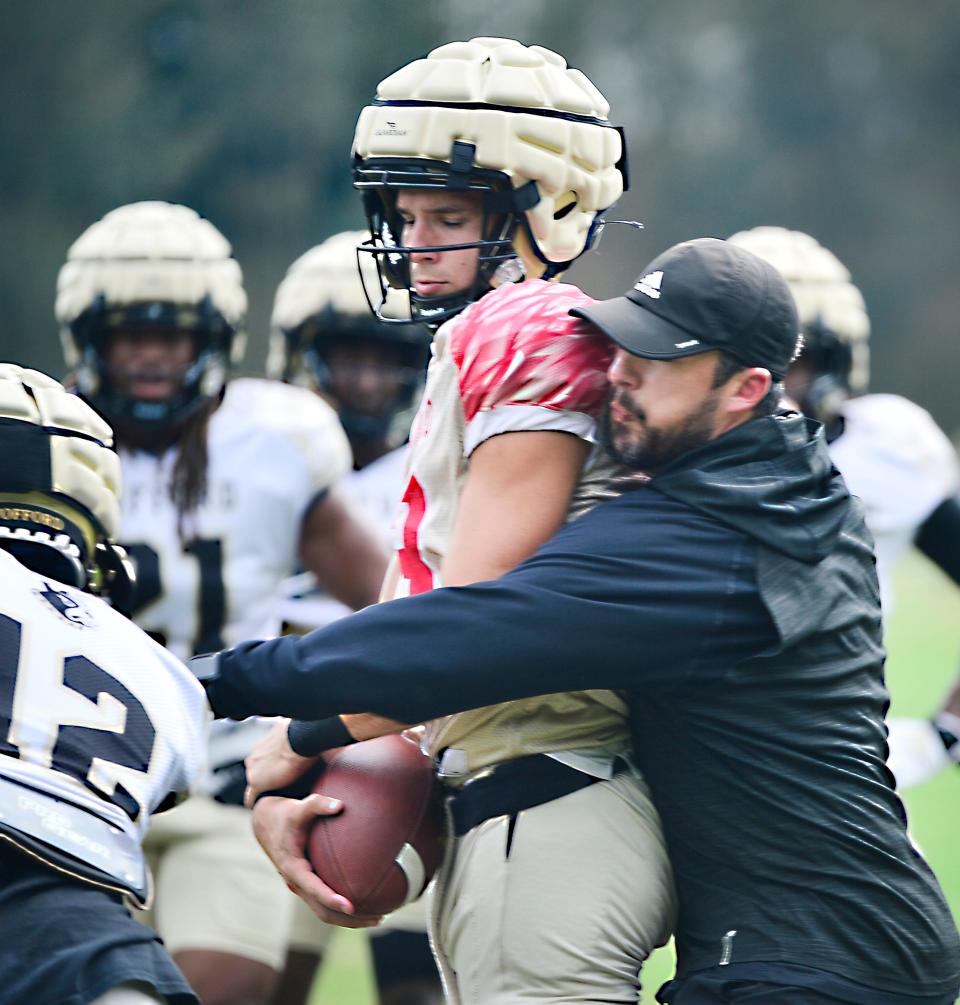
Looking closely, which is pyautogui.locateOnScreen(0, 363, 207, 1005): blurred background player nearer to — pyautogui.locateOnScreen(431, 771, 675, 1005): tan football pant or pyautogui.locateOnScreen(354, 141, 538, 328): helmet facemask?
pyautogui.locateOnScreen(431, 771, 675, 1005): tan football pant

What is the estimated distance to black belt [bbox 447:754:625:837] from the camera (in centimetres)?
273

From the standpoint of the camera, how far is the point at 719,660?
2586 mm

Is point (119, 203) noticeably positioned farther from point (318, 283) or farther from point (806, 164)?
point (318, 283)

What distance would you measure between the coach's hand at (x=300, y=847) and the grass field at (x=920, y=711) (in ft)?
4.89

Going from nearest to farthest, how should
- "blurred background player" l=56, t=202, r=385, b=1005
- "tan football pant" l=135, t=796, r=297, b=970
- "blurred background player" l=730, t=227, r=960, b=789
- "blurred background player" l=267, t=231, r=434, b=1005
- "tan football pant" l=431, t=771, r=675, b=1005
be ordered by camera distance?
"tan football pant" l=431, t=771, r=675, b=1005 < "tan football pant" l=135, t=796, r=297, b=970 < "blurred background player" l=56, t=202, r=385, b=1005 < "blurred background player" l=730, t=227, r=960, b=789 < "blurred background player" l=267, t=231, r=434, b=1005

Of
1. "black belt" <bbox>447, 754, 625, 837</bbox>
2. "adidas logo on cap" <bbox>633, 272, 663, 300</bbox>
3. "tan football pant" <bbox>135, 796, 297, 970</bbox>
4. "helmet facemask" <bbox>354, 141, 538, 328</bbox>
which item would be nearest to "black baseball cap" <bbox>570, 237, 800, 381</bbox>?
"adidas logo on cap" <bbox>633, 272, 663, 300</bbox>

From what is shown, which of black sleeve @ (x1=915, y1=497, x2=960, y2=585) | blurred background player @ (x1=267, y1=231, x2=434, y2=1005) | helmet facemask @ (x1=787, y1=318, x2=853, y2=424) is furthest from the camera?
blurred background player @ (x1=267, y1=231, x2=434, y2=1005)

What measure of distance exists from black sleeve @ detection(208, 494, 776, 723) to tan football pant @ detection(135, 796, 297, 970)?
2.00 m

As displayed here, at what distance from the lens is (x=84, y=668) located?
2.79 m

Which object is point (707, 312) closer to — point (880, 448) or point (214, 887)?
point (214, 887)

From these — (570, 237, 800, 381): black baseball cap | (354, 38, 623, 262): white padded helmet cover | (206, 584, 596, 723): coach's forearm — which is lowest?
(206, 584, 596, 723): coach's forearm

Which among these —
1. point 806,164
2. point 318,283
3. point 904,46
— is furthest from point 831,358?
point 904,46

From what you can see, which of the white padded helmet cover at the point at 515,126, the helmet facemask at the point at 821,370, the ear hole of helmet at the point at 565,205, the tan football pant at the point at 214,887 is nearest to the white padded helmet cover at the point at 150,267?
the tan football pant at the point at 214,887

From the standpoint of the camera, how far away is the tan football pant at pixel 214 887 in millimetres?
4426
